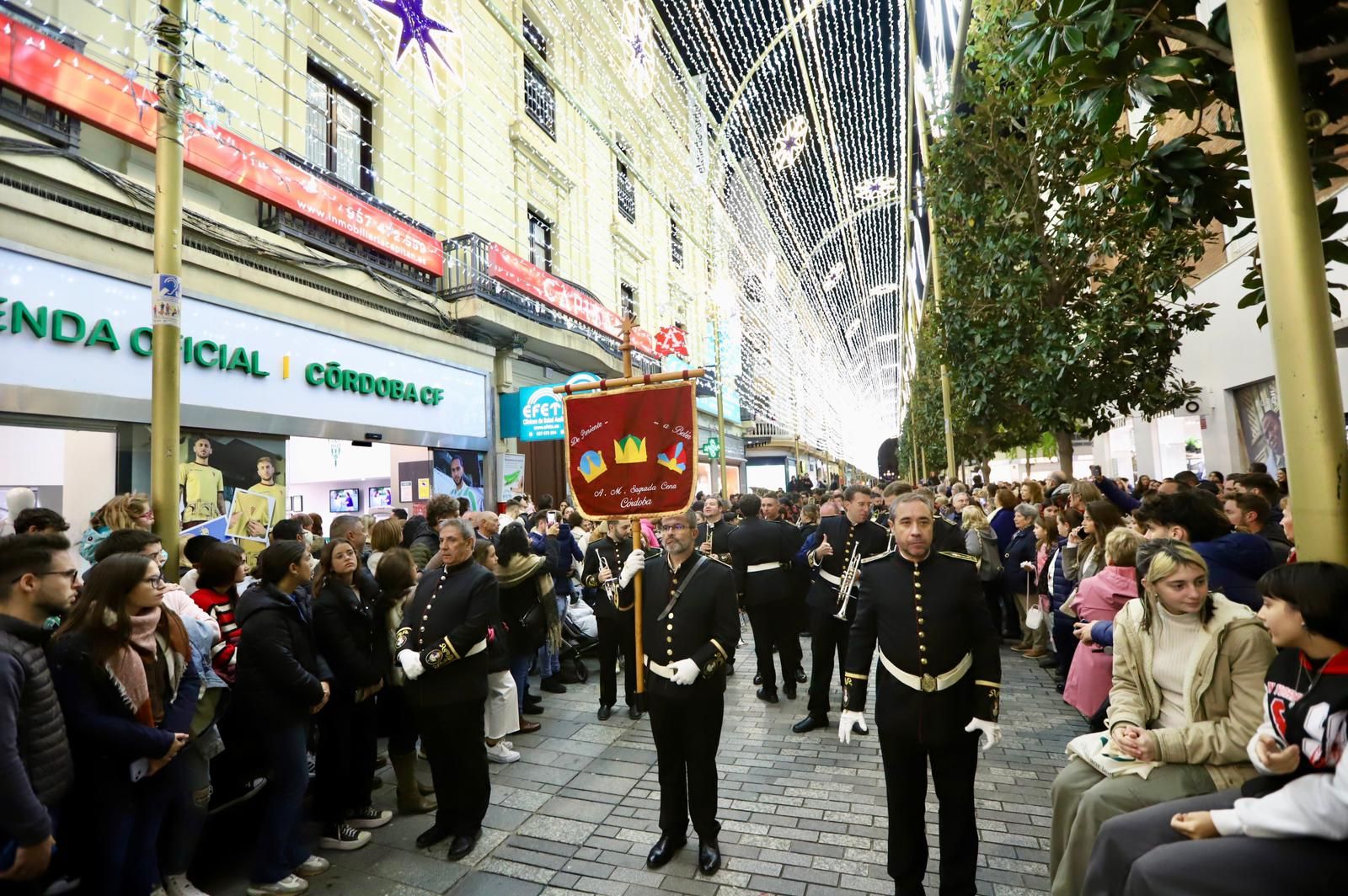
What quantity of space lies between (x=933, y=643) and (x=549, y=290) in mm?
12570

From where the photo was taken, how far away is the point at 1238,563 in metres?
3.71

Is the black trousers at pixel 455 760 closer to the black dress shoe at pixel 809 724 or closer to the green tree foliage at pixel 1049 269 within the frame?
the black dress shoe at pixel 809 724

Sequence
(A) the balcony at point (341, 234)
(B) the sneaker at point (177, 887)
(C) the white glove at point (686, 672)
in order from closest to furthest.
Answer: (B) the sneaker at point (177, 887)
(C) the white glove at point (686, 672)
(A) the balcony at point (341, 234)

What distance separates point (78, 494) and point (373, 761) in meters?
5.64

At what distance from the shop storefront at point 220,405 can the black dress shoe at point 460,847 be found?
6.31 m

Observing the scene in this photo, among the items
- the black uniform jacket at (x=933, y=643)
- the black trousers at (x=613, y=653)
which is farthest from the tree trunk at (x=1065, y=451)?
the black uniform jacket at (x=933, y=643)

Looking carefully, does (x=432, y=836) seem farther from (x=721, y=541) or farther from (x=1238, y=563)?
(x=1238, y=563)

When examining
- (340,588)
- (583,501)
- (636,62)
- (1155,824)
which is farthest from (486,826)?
(636,62)

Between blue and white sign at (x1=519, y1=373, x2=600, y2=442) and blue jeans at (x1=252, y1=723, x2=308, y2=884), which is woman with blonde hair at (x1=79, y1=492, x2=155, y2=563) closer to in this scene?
blue jeans at (x1=252, y1=723, x2=308, y2=884)

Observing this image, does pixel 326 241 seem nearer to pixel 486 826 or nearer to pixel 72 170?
pixel 72 170

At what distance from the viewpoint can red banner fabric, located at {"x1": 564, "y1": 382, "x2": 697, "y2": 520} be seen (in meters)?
4.11

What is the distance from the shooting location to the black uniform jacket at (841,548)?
583 centimetres

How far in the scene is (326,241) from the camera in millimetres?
10367

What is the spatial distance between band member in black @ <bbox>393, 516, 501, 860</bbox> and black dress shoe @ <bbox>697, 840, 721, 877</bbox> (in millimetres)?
1308
